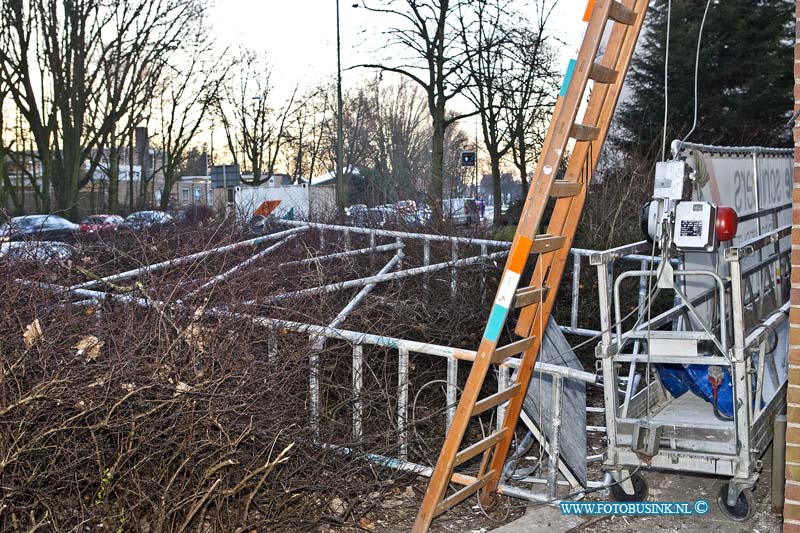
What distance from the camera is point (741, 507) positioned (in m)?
4.93

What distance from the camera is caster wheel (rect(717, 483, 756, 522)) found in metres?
4.91

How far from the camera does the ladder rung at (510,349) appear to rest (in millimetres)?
4346

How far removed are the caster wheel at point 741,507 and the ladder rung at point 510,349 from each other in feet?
5.06

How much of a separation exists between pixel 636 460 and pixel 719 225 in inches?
56.8

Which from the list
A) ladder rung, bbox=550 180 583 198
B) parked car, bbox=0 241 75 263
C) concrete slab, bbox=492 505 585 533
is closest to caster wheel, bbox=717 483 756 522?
concrete slab, bbox=492 505 585 533

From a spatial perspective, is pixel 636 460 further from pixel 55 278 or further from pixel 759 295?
pixel 55 278

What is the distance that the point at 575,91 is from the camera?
419 centimetres

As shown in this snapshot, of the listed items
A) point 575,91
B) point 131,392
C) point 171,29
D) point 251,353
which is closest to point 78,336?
point 131,392

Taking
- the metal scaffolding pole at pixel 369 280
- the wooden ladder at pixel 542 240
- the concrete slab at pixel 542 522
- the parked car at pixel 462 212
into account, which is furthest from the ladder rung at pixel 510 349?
the parked car at pixel 462 212

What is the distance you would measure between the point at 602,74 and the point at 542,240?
37.1 inches

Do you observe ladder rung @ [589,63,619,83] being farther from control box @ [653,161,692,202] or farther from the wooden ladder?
control box @ [653,161,692,202]

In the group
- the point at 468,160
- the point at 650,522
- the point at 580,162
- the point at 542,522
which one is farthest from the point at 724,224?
the point at 468,160

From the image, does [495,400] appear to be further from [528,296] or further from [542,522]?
[542,522]

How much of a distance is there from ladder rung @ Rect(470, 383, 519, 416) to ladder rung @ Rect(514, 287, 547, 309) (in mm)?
492
